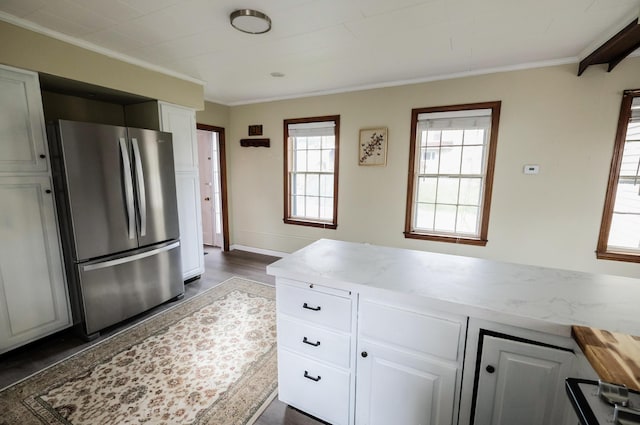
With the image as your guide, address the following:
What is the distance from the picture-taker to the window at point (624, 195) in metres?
2.51

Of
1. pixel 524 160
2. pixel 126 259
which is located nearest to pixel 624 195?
pixel 524 160

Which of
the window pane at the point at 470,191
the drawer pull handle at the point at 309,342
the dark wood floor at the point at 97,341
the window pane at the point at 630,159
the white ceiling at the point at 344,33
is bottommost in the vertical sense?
the dark wood floor at the point at 97,341

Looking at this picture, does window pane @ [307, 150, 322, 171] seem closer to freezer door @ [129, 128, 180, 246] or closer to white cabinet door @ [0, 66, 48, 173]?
freezer door @ [129, 128, 180, 246]

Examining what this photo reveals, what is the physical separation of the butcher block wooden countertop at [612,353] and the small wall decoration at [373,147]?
9.32ft

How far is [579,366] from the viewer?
3.10ft

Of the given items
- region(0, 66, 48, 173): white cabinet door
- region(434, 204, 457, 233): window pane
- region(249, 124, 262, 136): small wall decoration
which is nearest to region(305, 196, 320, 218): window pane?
region(249, 124, 262, 136): small wall decoration

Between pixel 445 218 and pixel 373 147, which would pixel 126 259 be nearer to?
pixel 373 147

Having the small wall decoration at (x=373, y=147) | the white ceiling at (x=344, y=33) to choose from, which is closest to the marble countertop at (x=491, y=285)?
the white ceiling at (x=344, y=33)

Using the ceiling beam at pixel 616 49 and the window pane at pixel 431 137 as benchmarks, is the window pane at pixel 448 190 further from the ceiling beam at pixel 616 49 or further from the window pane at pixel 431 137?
the ceiling beam at pixel 616 49

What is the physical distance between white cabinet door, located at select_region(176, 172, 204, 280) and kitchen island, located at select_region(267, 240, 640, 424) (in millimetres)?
2287

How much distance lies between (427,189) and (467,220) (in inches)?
23.7

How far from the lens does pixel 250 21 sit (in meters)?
1.93

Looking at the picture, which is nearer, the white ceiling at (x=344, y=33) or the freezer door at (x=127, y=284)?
the white ceiling at (x=344, y=33)

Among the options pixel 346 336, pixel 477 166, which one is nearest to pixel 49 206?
pixel 346 336
